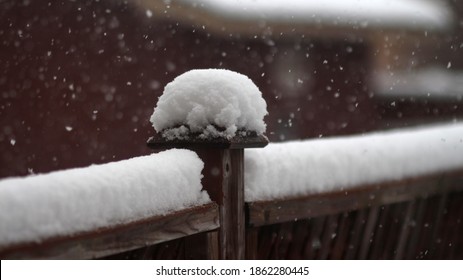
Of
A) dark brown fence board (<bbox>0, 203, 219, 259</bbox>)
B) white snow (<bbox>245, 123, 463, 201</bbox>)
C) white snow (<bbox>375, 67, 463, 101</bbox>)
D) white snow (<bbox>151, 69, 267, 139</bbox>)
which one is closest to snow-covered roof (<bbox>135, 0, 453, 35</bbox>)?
white snow (<bbox>375, 67, 463, 101</bbox>)

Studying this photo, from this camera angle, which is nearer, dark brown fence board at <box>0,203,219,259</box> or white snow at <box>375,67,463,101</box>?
dark brown fence board at <box>0,203,219,259</box>

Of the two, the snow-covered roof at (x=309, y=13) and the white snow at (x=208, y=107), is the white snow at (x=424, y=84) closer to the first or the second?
the snow-covered roof at (x=309, y=13)

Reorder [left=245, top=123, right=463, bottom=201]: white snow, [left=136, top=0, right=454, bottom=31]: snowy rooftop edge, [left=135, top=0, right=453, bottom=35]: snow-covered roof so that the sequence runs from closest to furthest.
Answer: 1. [left=245, top=123, right=463, bottom=201]: white snow
2. [left=135, top=0, right=453, bottom=35]: snow-covered roof
3. [left=136, top=0, right=454, bottom=31]: snowy rooftop edge

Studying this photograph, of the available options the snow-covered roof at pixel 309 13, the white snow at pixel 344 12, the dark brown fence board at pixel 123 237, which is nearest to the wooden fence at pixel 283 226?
the dark brown fence board at pixel 123 237

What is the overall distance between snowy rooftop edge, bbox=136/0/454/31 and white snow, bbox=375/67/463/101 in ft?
3.35

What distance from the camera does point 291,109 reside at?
10.9 m

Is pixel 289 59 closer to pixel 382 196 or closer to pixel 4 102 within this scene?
pixel 4 102

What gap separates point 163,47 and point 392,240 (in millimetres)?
6356

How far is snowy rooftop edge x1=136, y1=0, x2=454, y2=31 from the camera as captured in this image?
375 inches

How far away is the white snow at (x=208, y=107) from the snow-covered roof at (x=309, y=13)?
6458mm

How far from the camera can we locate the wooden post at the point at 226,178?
1661 mm

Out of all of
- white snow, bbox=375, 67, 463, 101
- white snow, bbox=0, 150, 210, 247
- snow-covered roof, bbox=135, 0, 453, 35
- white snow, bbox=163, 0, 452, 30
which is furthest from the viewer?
white snow, bbox=375, 67, 463, 101

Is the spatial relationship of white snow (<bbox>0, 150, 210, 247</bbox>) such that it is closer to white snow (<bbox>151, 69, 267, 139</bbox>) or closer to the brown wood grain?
white snow (<bbox>151, 69, 267, 139</bbox>)

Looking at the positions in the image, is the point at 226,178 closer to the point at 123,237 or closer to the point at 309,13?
the point at 123,237
